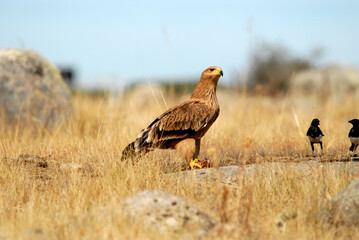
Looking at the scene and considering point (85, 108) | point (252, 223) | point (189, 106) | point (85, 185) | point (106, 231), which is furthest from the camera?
point (85, 108)

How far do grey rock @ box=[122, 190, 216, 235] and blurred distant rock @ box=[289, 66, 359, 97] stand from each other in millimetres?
14642

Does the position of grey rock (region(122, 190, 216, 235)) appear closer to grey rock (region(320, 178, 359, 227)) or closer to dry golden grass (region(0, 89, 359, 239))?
dry golden grass (region(0, 89, 359, 239))

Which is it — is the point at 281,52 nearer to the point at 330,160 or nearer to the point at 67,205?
the point at 330,160

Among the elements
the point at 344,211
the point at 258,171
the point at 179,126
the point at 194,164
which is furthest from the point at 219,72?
the point at 344,211

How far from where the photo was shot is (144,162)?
565 centimetres

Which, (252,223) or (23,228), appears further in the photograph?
(252,223)

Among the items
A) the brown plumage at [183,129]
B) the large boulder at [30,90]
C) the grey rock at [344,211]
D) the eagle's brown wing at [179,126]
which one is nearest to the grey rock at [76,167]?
the brown plumage at [183,129]

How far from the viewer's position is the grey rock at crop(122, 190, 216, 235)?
148 inches

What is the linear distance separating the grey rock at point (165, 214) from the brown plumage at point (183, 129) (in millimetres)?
1857

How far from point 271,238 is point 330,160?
2.47 meters

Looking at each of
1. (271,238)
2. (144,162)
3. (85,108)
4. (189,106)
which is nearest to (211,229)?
(271,238)

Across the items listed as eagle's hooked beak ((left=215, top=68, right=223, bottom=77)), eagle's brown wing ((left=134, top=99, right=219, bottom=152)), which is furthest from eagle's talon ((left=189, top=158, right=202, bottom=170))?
eagle's hooked beak ((left=215, top=68, right=223, bottom=77))

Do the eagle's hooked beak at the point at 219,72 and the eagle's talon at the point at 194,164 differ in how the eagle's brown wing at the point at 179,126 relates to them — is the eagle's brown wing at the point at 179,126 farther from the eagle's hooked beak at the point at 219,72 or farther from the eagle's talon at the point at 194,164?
the eagle's hooked beak at the point at 219,72

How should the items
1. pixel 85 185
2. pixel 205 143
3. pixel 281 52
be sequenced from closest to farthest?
pixel 85 185
pixel 205 143
pixel 281 52
